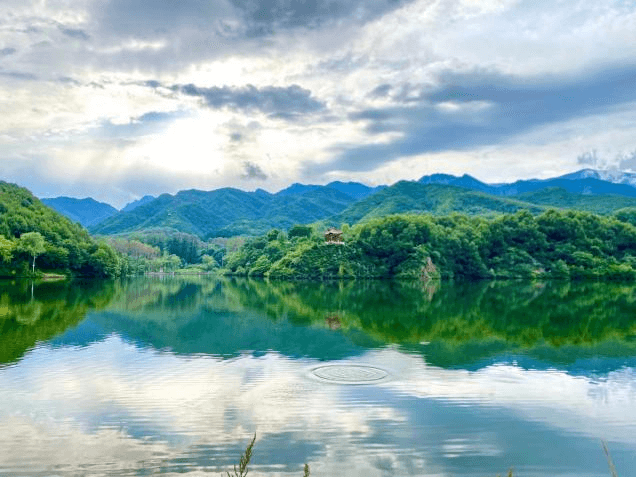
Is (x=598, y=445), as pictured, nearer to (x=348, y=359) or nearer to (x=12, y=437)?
(x=348, y=359)

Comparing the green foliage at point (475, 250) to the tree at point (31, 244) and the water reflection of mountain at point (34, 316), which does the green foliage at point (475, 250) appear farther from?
the water reflection of mountain at point (34, 316)

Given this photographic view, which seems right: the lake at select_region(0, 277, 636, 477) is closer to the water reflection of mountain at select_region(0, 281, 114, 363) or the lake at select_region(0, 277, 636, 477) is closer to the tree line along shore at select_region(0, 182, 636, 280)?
the water reflection of mountain at select_region(0, 281, 114, 363)

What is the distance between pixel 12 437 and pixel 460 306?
156 ft

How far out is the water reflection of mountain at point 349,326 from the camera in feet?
103

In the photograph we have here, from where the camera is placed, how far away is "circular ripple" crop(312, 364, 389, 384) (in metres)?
23.9

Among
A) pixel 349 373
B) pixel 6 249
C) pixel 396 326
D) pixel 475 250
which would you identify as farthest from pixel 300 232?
pixel 349 373

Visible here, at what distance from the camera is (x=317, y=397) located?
69.2 feet

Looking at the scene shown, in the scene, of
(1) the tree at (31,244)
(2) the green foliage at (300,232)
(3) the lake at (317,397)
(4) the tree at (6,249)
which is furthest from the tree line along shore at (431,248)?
(3) the lake at (317,397)

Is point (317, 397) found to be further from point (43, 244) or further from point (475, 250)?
point (475, 250)

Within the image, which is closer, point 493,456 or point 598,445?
point 493,456

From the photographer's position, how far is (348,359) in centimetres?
2858

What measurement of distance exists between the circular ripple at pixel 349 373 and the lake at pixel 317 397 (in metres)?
0.10

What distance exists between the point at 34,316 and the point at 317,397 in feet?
105

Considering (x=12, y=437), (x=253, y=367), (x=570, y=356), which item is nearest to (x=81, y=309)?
(x=253, y=367)
